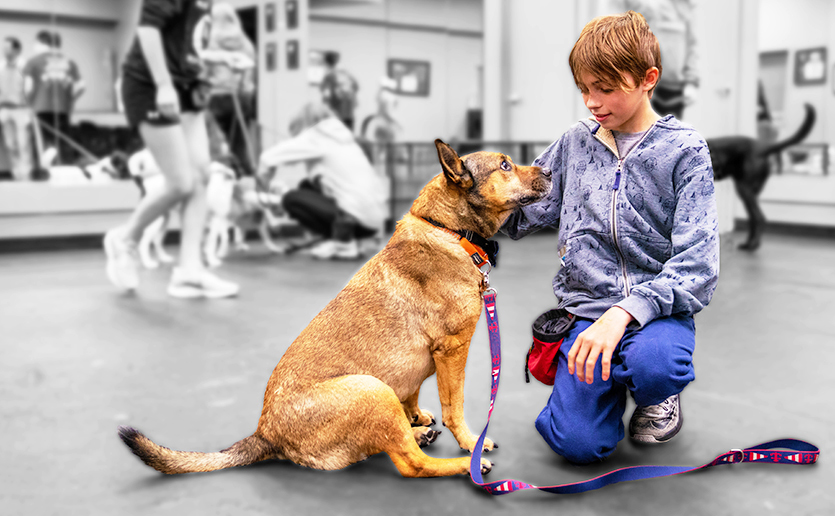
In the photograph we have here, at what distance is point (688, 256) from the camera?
175cm

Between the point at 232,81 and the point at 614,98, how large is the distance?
22.3 feet

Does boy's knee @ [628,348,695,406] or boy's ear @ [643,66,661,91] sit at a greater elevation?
boy's ear @ [643,66,661,91]

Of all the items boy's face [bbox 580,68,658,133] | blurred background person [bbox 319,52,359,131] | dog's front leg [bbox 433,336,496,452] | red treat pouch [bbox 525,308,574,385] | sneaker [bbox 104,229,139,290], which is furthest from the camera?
blurred background person [bbox 319,52,359,131]

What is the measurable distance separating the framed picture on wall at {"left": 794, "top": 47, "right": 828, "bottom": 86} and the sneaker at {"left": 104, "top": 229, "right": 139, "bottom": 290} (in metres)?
7.99

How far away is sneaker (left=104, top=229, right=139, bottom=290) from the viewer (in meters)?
4.71

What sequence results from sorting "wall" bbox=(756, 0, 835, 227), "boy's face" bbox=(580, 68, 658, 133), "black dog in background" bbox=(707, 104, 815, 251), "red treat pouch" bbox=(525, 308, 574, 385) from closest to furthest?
1. "boy's face" bbox=(580, 68, 658, 133)
2. "red treat pouch" bbox=(525, 308, 574, 385)
3. "black dog in background" bbox=(707, 104, 815, 251)
4. "wall" bbox=(756, 0, 835, 227)

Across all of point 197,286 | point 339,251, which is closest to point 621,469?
point 197,286

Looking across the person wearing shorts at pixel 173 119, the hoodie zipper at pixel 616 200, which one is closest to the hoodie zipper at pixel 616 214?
the hoodie zipper at pixel 616 200

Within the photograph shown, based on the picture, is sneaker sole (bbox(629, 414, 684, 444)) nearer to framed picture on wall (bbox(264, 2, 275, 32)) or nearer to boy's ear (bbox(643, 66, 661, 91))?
boy's ear (bbox(643, 66, 661, 91))

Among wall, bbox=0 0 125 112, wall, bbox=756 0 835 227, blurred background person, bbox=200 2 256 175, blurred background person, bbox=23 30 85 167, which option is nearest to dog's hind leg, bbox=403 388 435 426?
blurred background person, bbox=200 2 256 175

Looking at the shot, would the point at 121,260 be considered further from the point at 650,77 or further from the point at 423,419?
the point at 650,77

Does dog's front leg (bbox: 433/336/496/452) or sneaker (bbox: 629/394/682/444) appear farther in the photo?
sneaker (bbox: 629/394/682/444)

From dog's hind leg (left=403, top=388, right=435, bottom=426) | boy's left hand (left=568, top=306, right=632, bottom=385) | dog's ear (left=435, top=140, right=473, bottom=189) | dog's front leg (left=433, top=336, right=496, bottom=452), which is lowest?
dog's hind leg (left=403, top=388, right=435, bottom=426)

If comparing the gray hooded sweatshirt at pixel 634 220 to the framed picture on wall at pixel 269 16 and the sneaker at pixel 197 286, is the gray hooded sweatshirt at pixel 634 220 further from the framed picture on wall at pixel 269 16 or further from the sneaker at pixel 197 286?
the framed picture on wall at pixel 269 16
